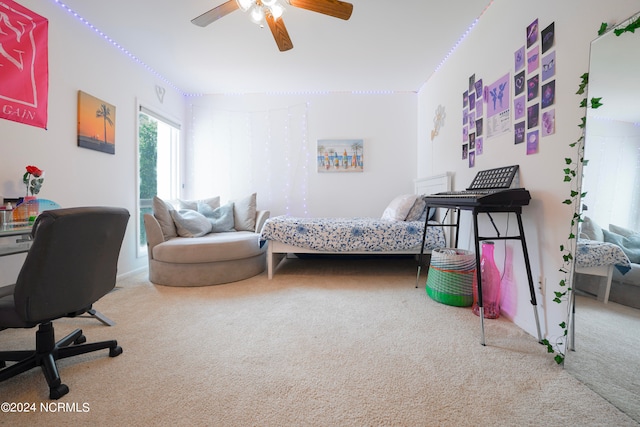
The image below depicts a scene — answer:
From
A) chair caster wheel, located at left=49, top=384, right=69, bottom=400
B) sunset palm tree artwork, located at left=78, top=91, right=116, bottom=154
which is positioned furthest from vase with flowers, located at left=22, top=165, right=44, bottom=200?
chair caster wheel, located at left=49, top=384, right=69, bottom=400

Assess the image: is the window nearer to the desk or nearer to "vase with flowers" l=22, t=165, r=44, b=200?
"vase with flowers" l=22, t=165, r=44, b=200

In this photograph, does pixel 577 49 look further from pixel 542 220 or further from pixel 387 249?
pixel 387 249

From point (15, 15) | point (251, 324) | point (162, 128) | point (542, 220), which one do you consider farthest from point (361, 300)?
point (162, 128)

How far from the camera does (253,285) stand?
264 cm

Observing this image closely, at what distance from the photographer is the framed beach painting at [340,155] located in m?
4.09

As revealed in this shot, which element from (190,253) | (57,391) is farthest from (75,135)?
(57,391)

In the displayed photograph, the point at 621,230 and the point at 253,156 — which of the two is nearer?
the point at 621,230

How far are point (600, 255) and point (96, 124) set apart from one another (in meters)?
3.89

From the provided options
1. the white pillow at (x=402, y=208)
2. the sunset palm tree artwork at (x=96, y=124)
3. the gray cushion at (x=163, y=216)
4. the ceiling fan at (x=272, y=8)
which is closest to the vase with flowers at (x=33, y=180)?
the sunset palm tree artwork at (x=96, y=124)

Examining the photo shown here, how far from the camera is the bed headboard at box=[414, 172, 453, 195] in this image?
2.82m

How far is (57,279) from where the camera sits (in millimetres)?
1122

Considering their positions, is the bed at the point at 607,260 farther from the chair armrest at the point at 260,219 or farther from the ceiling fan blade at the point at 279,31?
the chair armrest at the point at 260,219

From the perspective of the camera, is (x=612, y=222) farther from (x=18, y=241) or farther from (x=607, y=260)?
(x=18, y=241)

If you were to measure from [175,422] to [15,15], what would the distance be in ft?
9.43
